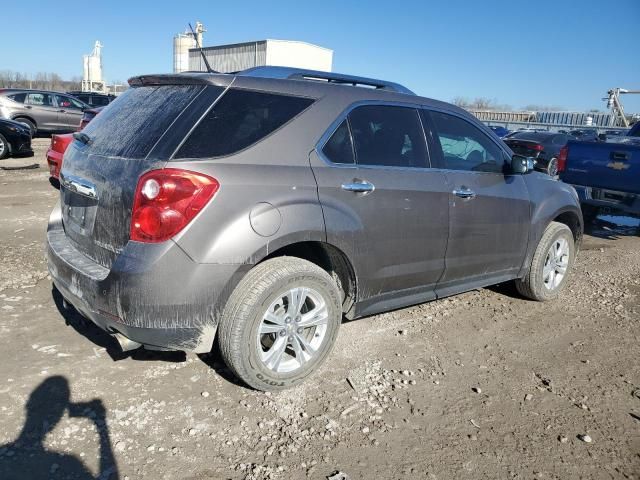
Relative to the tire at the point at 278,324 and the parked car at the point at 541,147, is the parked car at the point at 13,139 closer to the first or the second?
the tire at the point at 278,324

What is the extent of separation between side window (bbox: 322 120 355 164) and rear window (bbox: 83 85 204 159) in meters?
0.82

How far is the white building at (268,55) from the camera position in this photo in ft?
87.0

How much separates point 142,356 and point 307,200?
154 cm

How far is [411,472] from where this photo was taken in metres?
2.51

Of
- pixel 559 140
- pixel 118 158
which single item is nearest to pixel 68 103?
pixel 559 140

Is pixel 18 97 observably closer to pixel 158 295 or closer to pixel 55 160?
pixel 55 160

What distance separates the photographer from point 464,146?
4066 millimetres

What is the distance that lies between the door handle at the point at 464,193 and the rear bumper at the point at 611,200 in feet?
15.5

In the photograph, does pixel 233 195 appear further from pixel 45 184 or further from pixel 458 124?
pixel 45 184

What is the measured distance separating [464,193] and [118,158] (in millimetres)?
2358

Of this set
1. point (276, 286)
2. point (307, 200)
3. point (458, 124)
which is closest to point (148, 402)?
point (276, 286)

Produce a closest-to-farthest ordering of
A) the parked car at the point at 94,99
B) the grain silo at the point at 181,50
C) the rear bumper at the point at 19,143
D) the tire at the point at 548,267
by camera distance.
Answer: the tire at the point at 548,267, the rear bumper at the point at 19,143, the parked car at the point at 94,99, the grain silo at the point at 181,50

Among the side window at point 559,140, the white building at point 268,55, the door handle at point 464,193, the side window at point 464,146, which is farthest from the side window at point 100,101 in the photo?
the door handle at point 464,193

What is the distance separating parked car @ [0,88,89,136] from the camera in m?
17.0
